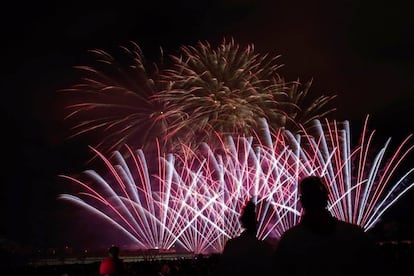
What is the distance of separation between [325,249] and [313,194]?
1.17 feet

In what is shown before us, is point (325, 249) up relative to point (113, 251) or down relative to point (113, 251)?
down

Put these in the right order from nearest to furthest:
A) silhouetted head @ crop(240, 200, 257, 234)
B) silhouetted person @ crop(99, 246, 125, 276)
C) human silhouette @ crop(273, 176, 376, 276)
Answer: human silhouette @ crop(273, 176, 376, 276) → silhouetted head @ crop(240, 200, 257, 234) → silhouetted person @ crop(99, 246, 125, 276)

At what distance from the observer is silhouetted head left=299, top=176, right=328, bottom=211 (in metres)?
3.44

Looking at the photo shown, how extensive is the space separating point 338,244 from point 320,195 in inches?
12.9

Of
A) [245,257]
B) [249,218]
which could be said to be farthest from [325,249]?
[249,218]

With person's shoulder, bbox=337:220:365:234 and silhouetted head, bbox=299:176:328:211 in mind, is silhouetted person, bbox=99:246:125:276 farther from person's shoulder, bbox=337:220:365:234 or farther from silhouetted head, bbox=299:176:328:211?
person's shoulder, bbox=337:220:365:234

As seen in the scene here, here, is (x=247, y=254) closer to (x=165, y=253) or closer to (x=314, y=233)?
(x=314, y=233)

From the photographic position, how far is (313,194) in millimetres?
A: 3469

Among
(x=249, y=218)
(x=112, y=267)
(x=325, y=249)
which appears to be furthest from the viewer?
(x=112, y=267)

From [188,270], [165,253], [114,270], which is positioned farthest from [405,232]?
[114,270]

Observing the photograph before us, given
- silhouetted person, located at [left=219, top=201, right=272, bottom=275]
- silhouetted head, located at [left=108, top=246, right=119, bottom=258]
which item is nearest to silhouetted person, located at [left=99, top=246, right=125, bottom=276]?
silhouetted head, located at [left=108, top=246, right=119, bottom=258]

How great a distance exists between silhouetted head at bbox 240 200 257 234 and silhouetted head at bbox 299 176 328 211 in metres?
1.07

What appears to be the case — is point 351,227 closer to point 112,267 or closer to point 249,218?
Answer: point 249,218

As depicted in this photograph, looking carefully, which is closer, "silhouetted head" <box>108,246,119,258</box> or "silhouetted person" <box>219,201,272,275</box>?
"silhouetted person" <box>219,201,272,275</box>
